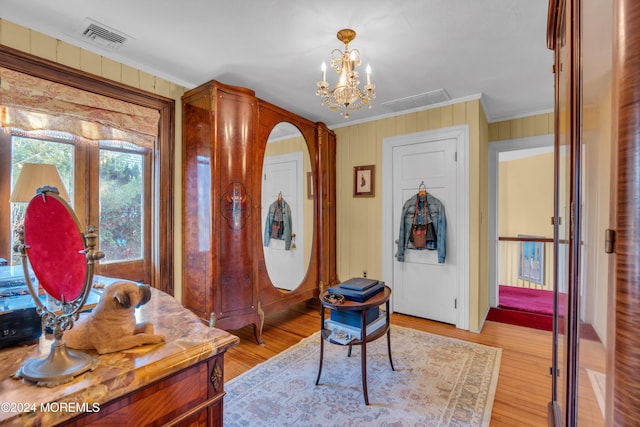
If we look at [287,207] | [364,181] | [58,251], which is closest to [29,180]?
[58,251]

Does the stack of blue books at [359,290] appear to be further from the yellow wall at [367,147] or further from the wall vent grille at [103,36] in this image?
the wall vent grille at [103,36]

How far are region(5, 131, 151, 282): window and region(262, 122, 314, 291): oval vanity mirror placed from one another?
109 cm

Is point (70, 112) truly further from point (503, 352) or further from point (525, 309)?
point (525, 309)

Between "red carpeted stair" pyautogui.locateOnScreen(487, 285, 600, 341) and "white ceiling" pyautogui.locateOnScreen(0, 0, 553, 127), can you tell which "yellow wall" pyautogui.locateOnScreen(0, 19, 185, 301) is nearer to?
"white ceiling" pyautogui.locateOnScreen(0, 0, 553, 127)

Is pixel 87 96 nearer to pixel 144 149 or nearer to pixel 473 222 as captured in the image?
pixel 144 149

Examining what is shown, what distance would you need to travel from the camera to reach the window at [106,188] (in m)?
2.05

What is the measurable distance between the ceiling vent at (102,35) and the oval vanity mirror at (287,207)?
1393 millimetres

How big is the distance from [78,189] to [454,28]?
2.92 metres

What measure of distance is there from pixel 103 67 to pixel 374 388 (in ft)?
10.2

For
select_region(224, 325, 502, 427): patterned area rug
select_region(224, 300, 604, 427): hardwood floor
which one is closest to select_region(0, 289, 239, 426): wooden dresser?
select_region(224, 325, 502, 427): patterned area rug

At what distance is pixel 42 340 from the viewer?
0.88 meters

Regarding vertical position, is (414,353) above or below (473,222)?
below

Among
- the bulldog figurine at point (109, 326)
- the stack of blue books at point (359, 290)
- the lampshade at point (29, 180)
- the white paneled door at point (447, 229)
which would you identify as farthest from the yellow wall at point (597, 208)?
the white paneled door at point (447, 229)

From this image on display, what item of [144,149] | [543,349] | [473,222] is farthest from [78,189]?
[543,349]
